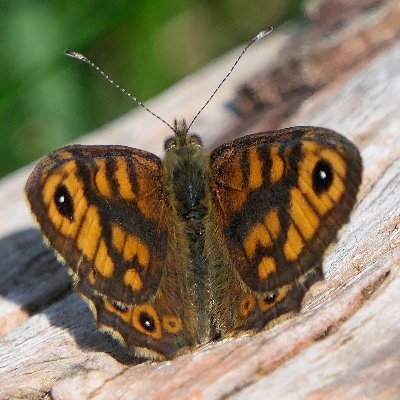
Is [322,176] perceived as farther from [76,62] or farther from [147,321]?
[76,62]

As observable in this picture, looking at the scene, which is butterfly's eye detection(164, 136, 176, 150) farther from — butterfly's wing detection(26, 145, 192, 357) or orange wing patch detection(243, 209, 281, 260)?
orange wing patch detection(243, 209, 281, 260)

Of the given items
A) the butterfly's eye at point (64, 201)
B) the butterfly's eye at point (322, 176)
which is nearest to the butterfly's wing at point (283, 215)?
the butterfly's eye at point (322, 176)

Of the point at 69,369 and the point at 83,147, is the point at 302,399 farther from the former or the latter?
the point at 83,147

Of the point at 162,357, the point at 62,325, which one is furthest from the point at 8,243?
the point at 162,357

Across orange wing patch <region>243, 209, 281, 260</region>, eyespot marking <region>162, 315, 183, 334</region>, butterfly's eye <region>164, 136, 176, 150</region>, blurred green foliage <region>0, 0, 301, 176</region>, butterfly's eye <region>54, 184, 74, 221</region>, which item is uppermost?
blurred green foliage <region>0, 0, 301, 176</region>

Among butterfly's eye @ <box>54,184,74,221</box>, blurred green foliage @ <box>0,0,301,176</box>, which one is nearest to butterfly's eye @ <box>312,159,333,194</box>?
butterfly's eye @ <box>54,184,74,221</box>

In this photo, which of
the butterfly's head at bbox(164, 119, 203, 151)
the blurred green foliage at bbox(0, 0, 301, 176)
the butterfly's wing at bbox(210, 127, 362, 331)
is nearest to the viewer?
the butterfly's wing at bbox(210, 127, 362, 331)
